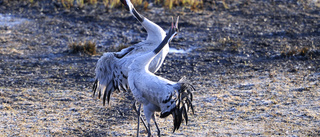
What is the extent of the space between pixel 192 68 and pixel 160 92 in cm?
326

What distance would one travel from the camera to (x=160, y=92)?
4.54 metres

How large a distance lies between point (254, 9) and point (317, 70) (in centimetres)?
402

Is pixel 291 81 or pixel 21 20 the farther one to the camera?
pixel 21 20

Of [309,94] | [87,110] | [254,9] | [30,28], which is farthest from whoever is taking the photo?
[254,9]

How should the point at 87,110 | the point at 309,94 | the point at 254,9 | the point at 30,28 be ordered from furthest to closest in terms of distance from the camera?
the point at 254,9
the point at 30,28
the point at 309,94
the point at 87,110

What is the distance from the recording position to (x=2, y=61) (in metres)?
7.81

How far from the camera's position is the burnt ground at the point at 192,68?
5.47m

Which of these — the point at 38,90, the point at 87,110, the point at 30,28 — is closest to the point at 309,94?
the point at 87,110

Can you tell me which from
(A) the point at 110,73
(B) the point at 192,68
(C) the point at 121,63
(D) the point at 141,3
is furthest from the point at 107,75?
(D) the point at 141,3

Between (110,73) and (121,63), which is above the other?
(121,63)

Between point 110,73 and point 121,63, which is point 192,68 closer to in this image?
point 110,73

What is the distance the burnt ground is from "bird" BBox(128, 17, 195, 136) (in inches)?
27.0

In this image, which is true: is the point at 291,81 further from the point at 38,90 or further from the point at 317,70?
the point at 38,90

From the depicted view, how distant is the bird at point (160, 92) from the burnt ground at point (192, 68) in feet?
2.25
